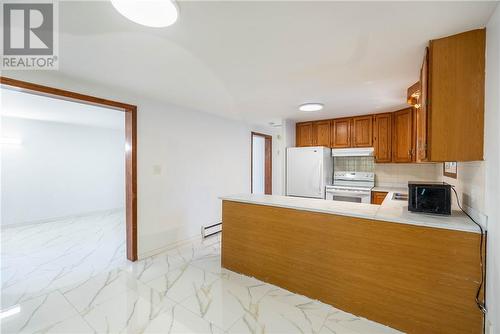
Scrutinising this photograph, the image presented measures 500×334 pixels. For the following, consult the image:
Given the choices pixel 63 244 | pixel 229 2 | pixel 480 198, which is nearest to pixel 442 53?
pixel 480 198

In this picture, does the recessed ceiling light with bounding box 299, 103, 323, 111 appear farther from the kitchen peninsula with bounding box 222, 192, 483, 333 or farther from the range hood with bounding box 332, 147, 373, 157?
the kitchen peninsula with bounding box 222, 192, 483, 333

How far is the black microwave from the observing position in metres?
1.74

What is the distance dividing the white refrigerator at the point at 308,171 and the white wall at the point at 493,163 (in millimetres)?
Answer: 2622

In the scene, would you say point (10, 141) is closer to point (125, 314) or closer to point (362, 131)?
point (125, 314)

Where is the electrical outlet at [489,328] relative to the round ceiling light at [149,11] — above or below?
below

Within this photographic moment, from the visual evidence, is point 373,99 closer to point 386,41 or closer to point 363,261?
point 386,41

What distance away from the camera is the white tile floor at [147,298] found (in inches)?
68.4

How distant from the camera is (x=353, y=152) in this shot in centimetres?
402

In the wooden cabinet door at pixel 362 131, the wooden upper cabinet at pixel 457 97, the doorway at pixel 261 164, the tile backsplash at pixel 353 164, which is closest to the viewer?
the wooden upper cabinet at pixel 457 97

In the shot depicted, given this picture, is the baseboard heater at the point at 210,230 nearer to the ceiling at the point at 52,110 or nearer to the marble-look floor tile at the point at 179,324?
the marble-look floor tile at the point at 179,324

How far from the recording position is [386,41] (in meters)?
1.62

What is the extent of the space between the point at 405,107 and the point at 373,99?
892 millimetres

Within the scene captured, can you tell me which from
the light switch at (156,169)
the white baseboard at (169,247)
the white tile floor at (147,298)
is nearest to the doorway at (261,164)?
the white baseboard at (169,247)

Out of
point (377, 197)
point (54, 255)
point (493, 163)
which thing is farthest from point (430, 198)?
point (54, 255)
